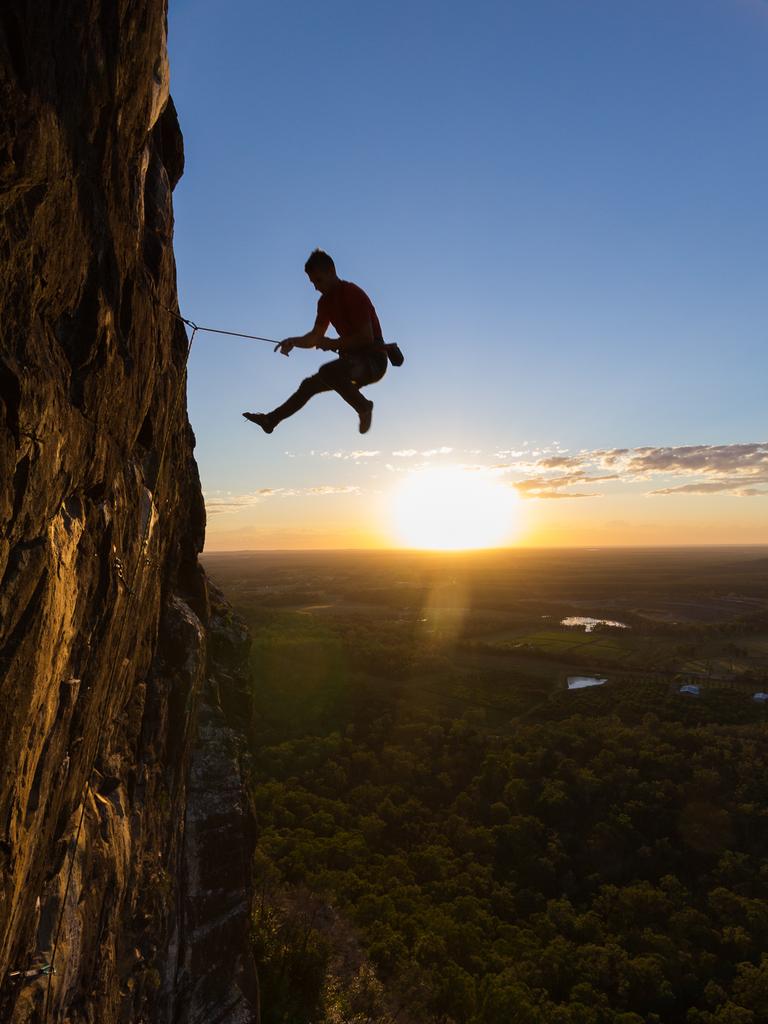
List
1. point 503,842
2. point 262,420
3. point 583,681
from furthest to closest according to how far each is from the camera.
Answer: point 583,681 → point 503,842 → point 262,420

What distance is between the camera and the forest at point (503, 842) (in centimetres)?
2717

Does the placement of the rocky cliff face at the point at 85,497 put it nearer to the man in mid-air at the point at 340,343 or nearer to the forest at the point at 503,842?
the man in mid-air at the point at 340,343

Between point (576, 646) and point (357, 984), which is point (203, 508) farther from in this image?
point (576, 646)

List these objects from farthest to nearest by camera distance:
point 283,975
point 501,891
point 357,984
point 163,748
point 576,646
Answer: point 576,646 → point 501,891 → point 357,984 → point 283,975 → point 163,748

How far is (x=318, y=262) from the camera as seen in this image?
21.2ft

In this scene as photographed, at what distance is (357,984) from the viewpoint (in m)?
25.0

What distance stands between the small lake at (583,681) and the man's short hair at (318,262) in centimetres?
8315

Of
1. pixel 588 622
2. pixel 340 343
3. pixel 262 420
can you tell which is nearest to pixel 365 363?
pixel 340 343

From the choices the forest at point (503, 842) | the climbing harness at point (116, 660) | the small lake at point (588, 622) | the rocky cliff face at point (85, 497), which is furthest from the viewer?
the small lake at point (588, 622)

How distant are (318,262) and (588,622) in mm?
142618

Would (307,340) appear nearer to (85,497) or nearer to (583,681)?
(85,497)

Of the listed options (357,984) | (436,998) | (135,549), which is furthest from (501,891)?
(135,549)

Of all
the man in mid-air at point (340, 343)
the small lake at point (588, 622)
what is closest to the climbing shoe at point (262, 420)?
the man in mid-air at point (340, 343)

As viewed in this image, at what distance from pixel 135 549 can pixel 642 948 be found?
3865cm
